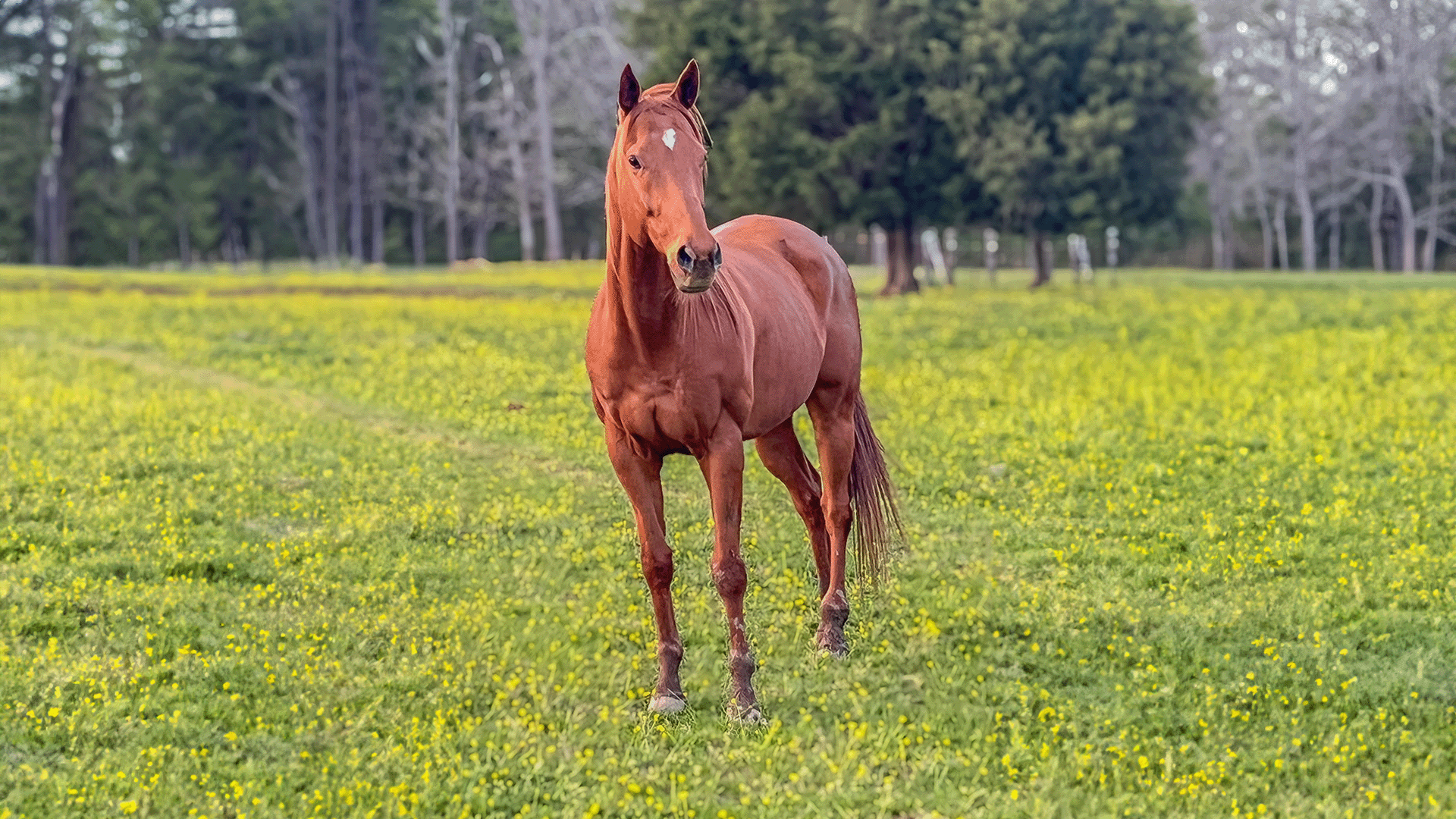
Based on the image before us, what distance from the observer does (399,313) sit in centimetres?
2817

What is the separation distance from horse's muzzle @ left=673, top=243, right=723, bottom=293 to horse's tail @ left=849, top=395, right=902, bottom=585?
2.74m

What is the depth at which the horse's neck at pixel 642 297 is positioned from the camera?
5.97 meters

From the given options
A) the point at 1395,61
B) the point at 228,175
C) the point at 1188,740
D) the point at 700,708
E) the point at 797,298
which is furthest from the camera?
the point at 228,175

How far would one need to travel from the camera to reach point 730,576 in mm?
6391

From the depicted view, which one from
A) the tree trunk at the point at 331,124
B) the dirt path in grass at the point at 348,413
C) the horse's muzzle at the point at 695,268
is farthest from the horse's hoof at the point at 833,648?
the tree trunk at the point at 331,124

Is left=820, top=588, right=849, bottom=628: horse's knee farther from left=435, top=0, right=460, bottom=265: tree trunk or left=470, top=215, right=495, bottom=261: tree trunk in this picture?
left=470, top=215, right=495, bottom=261: tree trunk

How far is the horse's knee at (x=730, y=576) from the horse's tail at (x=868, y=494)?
1515mm

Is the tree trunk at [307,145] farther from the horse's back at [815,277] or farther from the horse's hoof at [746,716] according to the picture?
the horse's hoof at [746,716]

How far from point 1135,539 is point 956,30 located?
25110 millimetres

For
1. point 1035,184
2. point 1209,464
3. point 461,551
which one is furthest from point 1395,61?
point 461,551

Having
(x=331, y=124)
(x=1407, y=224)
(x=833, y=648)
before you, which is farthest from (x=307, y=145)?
(x=833, y=648)

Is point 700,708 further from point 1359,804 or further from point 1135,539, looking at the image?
point 1135,539

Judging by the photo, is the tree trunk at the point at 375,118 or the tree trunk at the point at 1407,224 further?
the tree trunk at the point at 375,118

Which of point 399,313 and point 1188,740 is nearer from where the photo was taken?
point 1188,740
